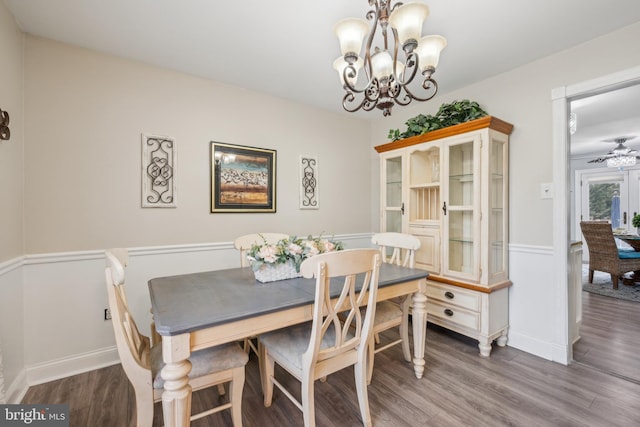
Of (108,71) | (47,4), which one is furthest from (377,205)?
(47,4)

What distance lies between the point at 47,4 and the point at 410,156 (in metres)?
2.84

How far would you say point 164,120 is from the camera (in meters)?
2.43

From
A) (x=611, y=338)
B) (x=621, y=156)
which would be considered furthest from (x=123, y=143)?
(x=621, y=156)

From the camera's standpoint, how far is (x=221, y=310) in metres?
1.29

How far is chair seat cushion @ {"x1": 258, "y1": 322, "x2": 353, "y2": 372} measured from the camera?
1466 millimetres

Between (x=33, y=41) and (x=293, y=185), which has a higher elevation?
(x=33, y=41)

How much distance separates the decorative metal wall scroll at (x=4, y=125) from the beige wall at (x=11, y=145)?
36 mm

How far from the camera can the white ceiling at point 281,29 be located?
1.71 metres

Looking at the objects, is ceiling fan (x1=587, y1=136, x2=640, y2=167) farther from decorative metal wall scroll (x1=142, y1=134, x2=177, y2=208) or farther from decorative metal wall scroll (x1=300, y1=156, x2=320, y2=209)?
decorative metal wall scroll (x1=142, y1=134, x2=177, y2=208)

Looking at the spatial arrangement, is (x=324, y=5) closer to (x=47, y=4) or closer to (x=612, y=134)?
(x=47, y=4)

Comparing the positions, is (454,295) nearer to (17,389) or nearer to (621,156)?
(17,389)

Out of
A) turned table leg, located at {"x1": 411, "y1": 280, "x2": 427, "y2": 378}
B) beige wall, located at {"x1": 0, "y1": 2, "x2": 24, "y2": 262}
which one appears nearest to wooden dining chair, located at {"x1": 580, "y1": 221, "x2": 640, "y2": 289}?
turned table leg, located at {"x1": 411, "y1": 280, "x2": 427, "y2": 378}

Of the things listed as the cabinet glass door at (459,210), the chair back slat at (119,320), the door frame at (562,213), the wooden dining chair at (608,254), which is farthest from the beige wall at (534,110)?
the wooden dining chair at (608,254)

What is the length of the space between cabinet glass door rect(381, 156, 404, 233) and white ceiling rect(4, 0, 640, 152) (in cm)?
95
